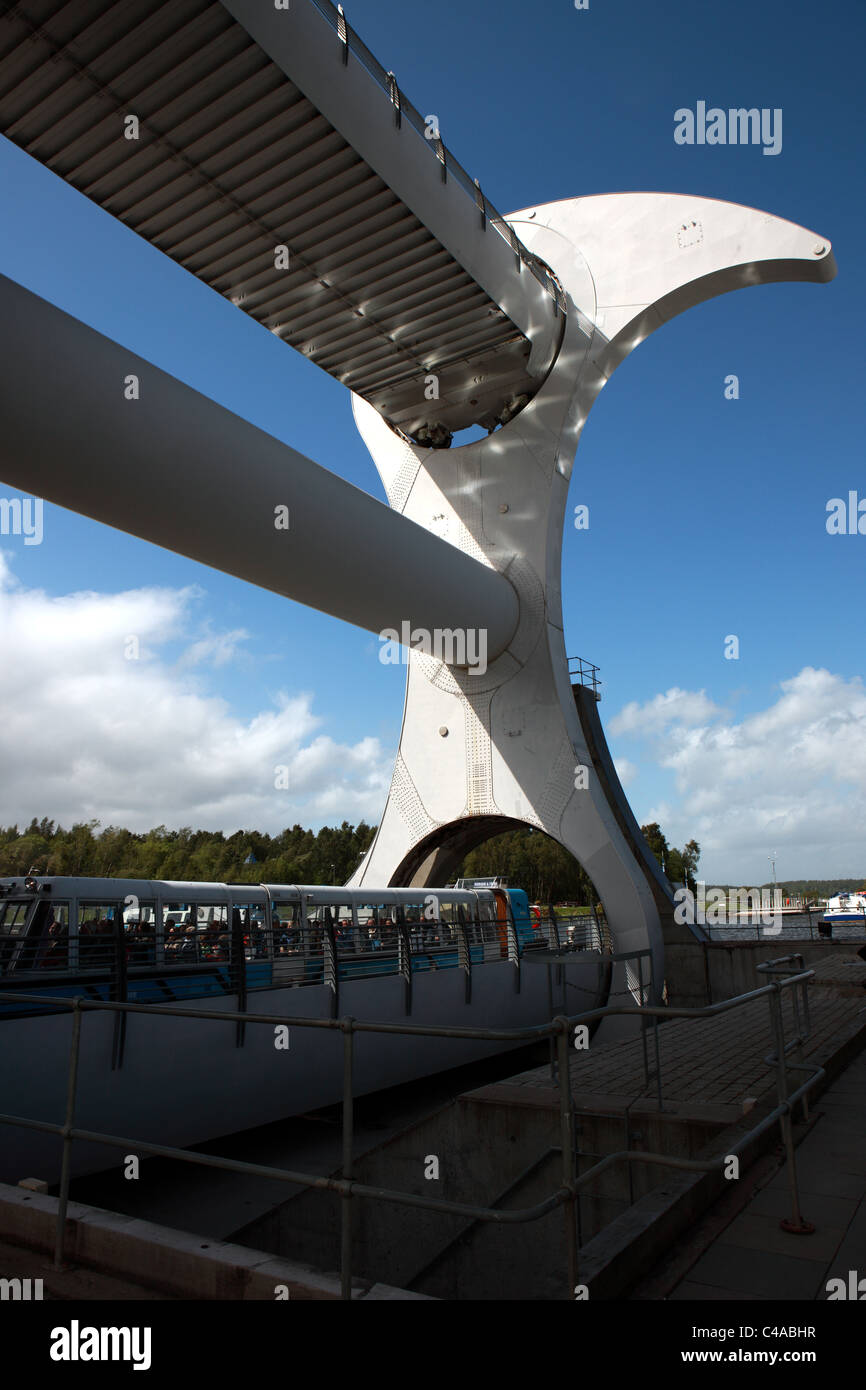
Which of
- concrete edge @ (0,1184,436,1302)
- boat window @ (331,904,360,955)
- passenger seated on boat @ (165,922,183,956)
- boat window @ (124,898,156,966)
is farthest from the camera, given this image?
boat window @ (331,904,360,955)

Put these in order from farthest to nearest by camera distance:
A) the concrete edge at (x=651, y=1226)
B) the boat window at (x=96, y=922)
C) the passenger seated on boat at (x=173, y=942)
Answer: the passenger seated on boat at (x=173, y=942)
the boat window at (x=96, y=922)
the concrete edge at (x=651, y=1226)

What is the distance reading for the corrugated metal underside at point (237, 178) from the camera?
10336 millimetres

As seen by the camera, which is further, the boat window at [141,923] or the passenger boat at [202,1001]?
the boat window at [141,923]

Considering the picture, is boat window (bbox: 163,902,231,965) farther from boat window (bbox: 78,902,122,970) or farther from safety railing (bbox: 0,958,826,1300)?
safety railing (bbox: 0,958,826,1300)

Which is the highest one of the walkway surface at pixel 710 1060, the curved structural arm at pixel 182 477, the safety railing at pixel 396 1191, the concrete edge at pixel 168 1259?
the curved structural arm at pixel 182 477

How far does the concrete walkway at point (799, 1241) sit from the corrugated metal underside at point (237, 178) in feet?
38.8

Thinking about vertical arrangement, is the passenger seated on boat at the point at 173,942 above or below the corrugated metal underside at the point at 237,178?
below

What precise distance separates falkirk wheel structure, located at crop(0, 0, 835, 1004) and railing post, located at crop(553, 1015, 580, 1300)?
7.79 m

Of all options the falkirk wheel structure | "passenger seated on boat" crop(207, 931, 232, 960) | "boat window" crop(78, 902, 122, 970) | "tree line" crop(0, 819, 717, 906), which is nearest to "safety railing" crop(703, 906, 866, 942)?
the falkirk wheel structure

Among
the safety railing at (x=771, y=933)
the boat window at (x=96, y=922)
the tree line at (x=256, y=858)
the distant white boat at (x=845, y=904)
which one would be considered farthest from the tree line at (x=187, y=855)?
the boat window at (x=96, y=922)

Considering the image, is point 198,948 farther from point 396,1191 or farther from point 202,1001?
point 396,1191

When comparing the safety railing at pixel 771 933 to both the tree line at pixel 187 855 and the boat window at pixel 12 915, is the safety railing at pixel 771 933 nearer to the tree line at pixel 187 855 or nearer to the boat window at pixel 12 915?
the boat window at pixel 12 915

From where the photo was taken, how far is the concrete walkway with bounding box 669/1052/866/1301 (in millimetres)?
3479
